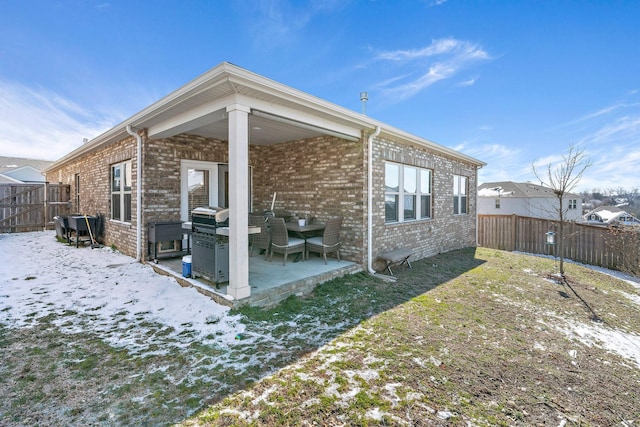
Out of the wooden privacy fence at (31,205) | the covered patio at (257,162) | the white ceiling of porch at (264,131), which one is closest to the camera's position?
the covered patio at (257,162)

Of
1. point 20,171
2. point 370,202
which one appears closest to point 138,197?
point 370,202

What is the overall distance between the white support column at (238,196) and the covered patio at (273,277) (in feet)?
0.95

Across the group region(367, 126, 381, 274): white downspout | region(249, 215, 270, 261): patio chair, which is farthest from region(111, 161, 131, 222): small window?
region(367, 126, 381, 274): white downspout

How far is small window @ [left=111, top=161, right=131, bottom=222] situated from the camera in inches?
276

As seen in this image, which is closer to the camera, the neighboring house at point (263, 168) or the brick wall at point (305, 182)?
the neighboring house at point (263, 168)

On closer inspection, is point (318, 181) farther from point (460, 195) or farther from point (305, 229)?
point (460, 195)

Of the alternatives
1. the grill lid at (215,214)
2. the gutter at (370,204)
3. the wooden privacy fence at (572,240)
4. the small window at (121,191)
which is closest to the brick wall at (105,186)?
the small window at (121,191)

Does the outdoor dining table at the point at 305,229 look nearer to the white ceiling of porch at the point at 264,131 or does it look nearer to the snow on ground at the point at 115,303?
the white ceiling of porch at the point at 264,131

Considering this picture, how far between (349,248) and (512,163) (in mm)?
20833

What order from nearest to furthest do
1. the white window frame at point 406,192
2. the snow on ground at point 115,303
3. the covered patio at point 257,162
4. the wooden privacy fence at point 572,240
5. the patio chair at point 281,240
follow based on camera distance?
the snow on ground at point 115,303 < the covered patio at point 257,162 < the patio chair at point 281,240 < the white window frame at point 406,192 < the wooden privacy fence at point 572,240

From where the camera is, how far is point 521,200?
2227 cm

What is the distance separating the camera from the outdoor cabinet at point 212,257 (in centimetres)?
423

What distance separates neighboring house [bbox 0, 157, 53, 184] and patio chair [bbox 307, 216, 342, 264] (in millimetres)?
22117

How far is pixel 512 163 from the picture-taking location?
2128cm
